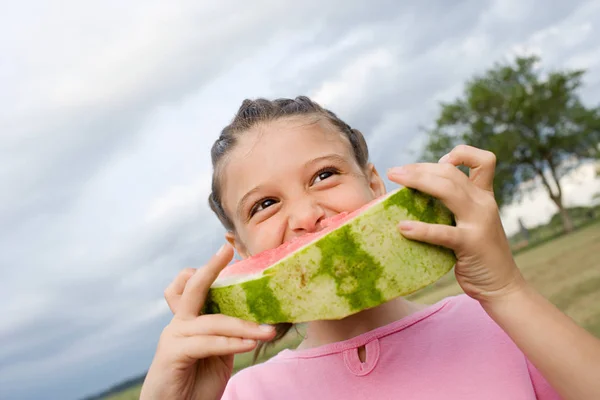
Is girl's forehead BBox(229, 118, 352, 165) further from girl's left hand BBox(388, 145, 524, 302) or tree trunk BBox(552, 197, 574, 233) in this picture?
tree trunk BBox(552, 197, 574, 233)

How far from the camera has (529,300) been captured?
75.3 inches

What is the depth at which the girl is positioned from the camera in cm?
183

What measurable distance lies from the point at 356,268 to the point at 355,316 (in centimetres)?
93

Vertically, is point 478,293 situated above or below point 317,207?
below

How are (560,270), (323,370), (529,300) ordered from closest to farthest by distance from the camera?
(529,300)
(323,370)
(560,270)

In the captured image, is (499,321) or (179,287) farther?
A: (179,287)

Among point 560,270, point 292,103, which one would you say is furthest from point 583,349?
point 560,270

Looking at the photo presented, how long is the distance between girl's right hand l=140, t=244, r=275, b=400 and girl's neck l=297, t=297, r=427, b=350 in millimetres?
733

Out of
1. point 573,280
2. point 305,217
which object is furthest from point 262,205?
point 573,280

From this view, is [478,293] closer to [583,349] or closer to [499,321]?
[499,321]

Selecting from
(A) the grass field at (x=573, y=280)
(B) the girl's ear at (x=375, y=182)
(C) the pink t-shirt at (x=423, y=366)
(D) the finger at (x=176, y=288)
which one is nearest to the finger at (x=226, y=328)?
(D) the finger at (x=176, y=288)

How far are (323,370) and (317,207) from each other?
83 cm

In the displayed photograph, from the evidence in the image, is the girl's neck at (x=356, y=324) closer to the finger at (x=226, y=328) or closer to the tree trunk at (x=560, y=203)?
the finger at (x=226, y=328)

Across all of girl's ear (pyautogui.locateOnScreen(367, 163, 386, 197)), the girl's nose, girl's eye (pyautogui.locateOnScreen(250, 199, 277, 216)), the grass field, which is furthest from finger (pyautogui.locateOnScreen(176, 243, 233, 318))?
the grass field
